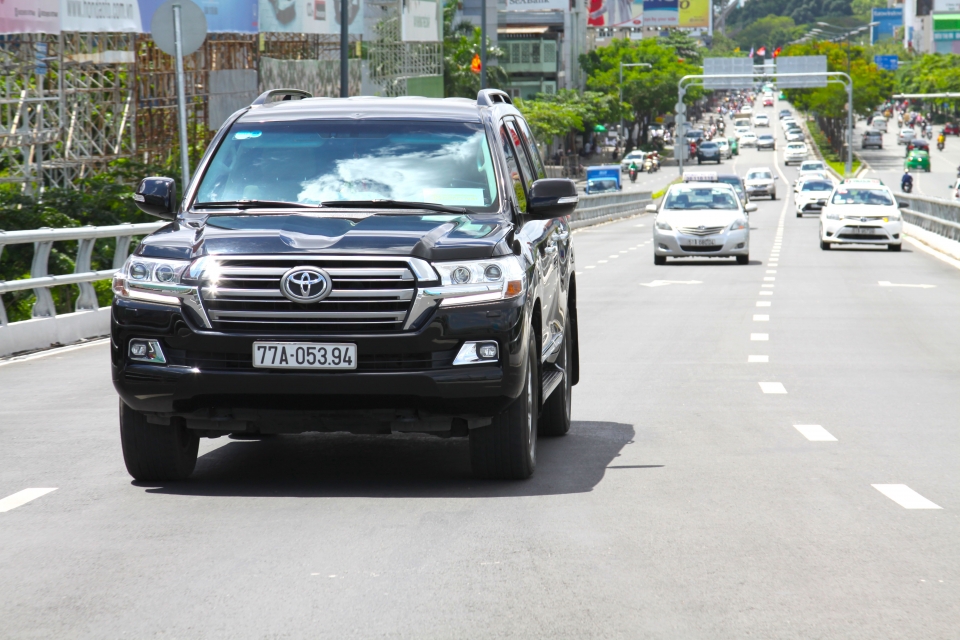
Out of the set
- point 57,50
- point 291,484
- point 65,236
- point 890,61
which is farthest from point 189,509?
point 890,61

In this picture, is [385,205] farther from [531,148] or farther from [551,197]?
[531,148]

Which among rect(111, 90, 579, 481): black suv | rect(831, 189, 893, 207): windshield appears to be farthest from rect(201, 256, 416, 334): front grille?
rect(831, 189, 893, 207): windshield

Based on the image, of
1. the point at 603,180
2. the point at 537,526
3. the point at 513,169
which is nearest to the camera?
the point at 537,526

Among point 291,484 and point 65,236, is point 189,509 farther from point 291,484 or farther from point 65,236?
point 65,236

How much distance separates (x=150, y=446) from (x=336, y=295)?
1292mm

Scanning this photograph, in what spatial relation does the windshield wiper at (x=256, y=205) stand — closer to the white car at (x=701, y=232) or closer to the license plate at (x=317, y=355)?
the license plate at (x=317, y=355)

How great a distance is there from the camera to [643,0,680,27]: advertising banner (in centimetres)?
19712

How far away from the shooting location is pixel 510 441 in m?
7.47

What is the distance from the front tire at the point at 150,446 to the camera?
24.6ft

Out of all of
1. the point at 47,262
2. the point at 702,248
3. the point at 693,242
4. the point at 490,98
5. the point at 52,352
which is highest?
the point at 490,98

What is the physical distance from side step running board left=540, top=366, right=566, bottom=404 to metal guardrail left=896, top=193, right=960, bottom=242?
2717 centimetres

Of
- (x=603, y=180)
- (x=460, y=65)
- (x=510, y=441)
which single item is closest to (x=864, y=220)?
(x=510, y=441)

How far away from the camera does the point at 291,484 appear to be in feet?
25.1

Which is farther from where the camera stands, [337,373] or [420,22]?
[420,22]
